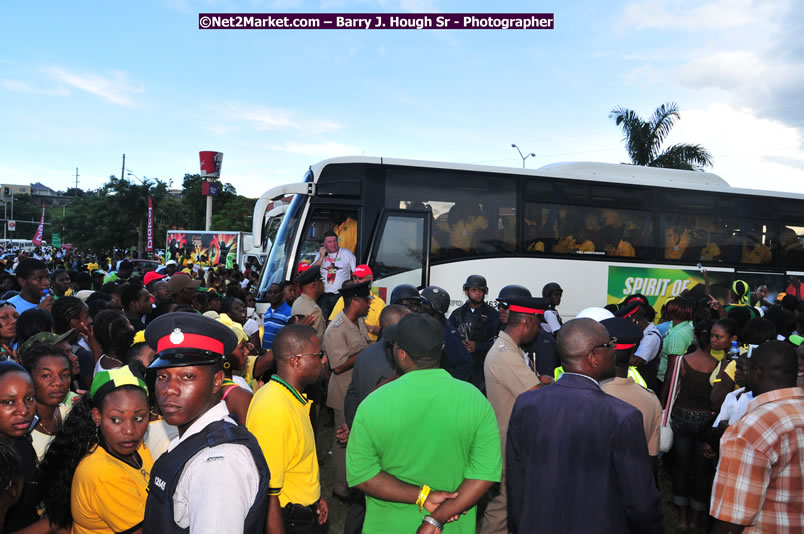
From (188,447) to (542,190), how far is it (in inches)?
398

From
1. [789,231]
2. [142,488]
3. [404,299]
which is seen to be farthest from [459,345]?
[789,231]

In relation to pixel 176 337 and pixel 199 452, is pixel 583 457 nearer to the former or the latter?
pixel 199 452

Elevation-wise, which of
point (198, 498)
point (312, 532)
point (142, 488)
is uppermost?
point (198, 498)

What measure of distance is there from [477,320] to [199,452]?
583cm

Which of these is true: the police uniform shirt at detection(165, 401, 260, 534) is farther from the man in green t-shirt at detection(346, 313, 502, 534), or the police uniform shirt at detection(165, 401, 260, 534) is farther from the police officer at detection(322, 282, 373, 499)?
the police officer at detection(322, 282, 373, 499)

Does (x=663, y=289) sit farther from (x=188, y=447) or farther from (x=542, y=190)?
(x=188, y=447)

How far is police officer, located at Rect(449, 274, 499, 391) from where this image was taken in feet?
24.9

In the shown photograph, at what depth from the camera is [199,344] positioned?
8.02 feet

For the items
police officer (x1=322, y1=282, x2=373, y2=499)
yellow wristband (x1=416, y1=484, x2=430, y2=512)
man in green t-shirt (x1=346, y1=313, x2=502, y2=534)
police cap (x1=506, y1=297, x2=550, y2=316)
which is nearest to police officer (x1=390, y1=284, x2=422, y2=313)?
police officer (x1=322, y1=282, x2=373, y2=499)

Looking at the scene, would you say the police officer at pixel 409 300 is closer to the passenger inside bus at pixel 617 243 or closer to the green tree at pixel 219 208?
the passenger inside bus at pixel 617 243

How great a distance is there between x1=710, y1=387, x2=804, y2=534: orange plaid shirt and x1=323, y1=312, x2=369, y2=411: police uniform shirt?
384 centimetres

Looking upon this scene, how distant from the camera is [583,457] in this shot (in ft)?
9.53

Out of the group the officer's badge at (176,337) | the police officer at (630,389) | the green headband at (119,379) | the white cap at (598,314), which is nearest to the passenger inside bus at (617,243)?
the white cap at (598,314)

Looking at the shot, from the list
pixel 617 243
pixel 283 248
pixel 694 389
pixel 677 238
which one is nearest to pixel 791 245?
pixel 677 238
